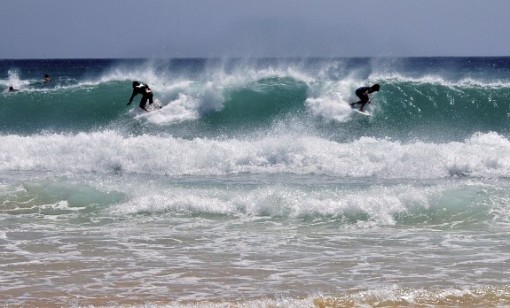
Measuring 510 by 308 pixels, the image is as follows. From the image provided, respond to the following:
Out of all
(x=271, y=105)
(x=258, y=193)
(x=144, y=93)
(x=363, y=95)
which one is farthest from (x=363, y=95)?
(x=258, y=193)

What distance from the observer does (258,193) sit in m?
11.9

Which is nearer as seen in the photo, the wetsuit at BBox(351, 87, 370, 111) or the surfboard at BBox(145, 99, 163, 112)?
the wetsuit at BBox(351, 87, 370, 111)

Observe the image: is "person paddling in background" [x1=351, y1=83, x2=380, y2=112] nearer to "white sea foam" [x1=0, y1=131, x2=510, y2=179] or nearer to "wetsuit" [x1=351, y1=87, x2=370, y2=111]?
"wetsuit" [x1=351, y1=87, x2=370, y2=111]

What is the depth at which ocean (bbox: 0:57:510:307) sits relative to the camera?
7152mm

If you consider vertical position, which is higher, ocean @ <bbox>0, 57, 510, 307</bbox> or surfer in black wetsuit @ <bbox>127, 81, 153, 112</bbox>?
surfer in black wetsuit @ <bbox>127, 81, 153, 112</bbox>

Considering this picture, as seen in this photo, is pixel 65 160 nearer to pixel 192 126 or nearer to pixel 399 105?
pixel 192 126

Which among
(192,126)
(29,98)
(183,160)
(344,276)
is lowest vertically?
(344,276)


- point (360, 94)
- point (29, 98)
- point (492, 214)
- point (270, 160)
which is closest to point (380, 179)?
point (270, 160)

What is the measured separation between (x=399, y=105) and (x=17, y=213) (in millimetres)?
12772

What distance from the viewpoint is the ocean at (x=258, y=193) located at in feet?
23.5

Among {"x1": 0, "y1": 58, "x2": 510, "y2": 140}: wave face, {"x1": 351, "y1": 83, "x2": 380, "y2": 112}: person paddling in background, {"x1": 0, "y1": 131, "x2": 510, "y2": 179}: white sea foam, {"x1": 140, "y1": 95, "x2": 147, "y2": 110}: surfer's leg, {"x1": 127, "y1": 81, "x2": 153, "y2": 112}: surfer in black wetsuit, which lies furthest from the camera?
{"x1": 140, "y1": 95, "x2": 147, "y2": 110}: surfer's leg

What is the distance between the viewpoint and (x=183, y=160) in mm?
16438

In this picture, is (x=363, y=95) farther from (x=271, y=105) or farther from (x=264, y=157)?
(x=264, y=157)

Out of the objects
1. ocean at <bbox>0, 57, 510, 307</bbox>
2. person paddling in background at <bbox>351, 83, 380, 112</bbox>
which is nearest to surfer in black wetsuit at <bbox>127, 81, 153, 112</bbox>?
ocean at <bbox>0, 57, 510, 307</bbox>
